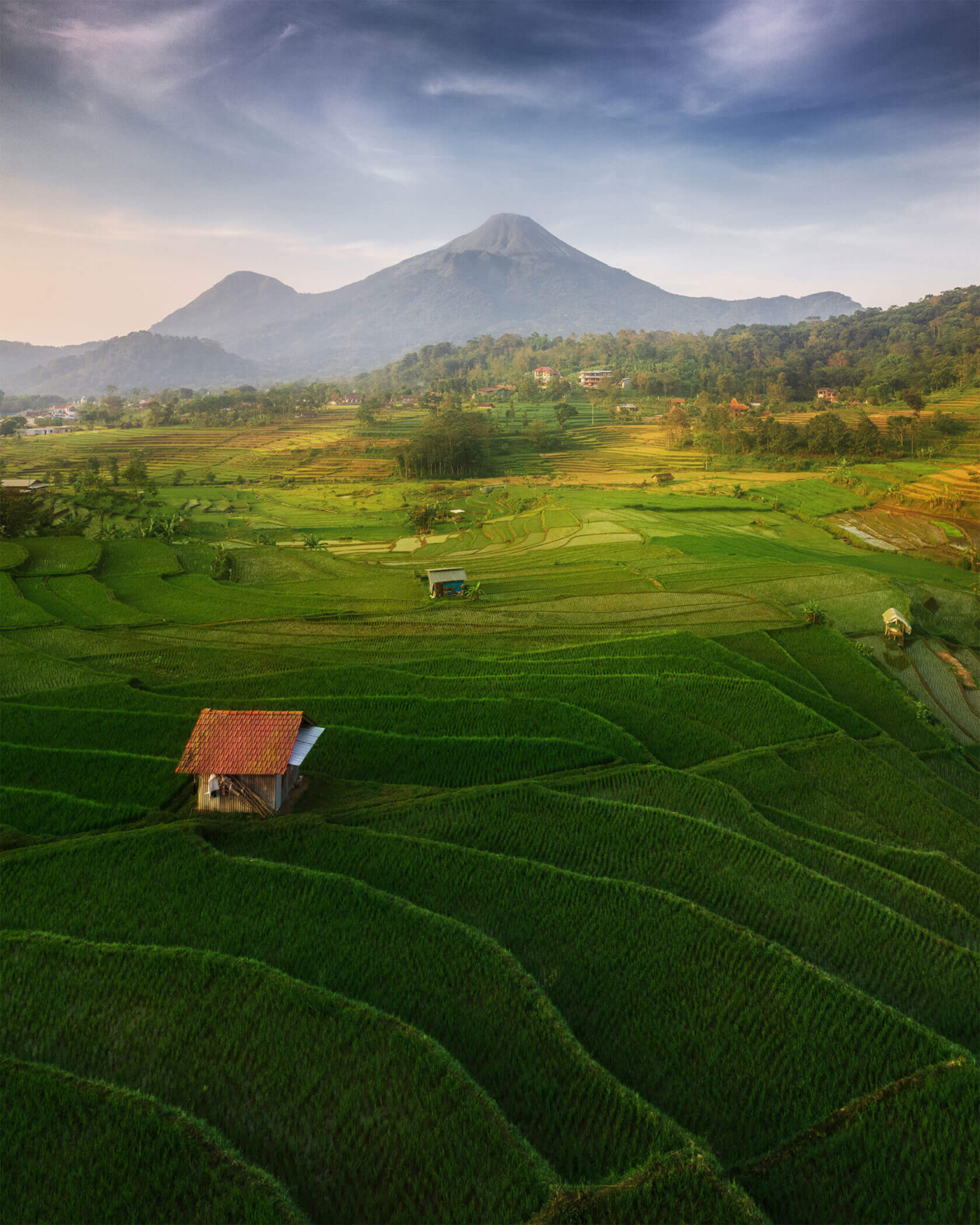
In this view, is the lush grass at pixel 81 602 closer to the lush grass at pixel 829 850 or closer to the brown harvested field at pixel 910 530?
the lush grass at pixel 829 850

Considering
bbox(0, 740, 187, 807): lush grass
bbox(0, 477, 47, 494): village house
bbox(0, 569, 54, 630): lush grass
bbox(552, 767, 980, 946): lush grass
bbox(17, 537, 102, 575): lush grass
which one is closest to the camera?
bbox(552, 767, 980, 946): lush grass

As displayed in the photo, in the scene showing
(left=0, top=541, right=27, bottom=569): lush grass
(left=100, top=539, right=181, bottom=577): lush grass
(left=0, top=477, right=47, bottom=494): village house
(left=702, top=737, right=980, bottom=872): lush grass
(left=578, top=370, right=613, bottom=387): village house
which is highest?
(left=578, top=370, right=613, bottom=387): village house

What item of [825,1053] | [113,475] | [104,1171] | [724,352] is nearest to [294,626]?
[104,1171]

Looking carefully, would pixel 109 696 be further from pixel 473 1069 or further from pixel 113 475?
pixel 113 475

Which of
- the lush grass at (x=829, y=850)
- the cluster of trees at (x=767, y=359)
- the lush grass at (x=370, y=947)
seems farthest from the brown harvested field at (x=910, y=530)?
the cluster of trees at (x=767, y=359)

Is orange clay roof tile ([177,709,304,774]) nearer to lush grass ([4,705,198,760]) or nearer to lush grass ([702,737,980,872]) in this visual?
lush grass ([4,705,198,760])

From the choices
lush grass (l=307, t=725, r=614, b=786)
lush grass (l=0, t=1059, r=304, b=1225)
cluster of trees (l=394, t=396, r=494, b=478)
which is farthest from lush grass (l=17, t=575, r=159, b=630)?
cluster of trees (l=394, t=396, r=494, b=478)

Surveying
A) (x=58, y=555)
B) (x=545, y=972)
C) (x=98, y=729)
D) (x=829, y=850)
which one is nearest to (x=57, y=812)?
(x=98, y=729)
